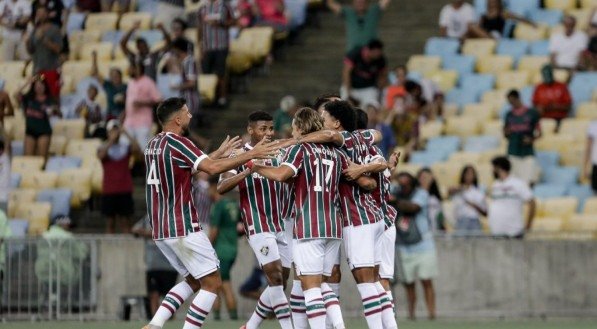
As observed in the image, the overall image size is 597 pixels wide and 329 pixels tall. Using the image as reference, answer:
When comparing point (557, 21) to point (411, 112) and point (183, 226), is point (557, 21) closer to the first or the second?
point (411, 112)

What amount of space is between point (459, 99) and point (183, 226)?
12.8 meters

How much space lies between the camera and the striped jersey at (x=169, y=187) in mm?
17484

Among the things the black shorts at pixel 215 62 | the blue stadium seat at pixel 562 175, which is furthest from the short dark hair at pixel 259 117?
the black shorts at pixel 215 62

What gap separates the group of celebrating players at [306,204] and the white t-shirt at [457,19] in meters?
12.5

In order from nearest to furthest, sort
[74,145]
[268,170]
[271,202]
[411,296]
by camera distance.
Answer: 1. [268,170]
2. [271,202]
3. [411,296]
4. [74,145]

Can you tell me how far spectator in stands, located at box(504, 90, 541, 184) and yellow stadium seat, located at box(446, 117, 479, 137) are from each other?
1.45 meters

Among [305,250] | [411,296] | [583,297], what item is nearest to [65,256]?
[411,296]

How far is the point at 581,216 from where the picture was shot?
26.2 metres

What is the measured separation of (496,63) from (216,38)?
461 centimetres

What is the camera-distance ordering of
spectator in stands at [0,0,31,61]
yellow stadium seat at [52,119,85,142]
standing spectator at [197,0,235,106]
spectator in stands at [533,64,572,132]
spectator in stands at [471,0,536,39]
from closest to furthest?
spectator in stands at [533,64,572,132], spectator in stands at [471,0,536,39], standing spectator at [197,0,235,106], yellow stadium seat at [52,119,85,142], spectator in stands at [0,0,31,61]

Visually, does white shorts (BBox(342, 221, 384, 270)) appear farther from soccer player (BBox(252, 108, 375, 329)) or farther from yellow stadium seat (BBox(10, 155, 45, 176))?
yellow stadium seat (BBox(10, 155, 45, 176))

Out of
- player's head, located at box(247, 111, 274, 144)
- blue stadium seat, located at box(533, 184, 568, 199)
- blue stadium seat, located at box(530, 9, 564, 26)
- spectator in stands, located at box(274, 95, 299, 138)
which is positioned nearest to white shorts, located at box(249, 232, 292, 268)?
player's head, located at box(247, 111, 274, 144)

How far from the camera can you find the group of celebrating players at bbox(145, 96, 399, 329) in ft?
57.0

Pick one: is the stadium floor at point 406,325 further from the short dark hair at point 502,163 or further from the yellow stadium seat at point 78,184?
the yellow stadium seat at point 78,184
